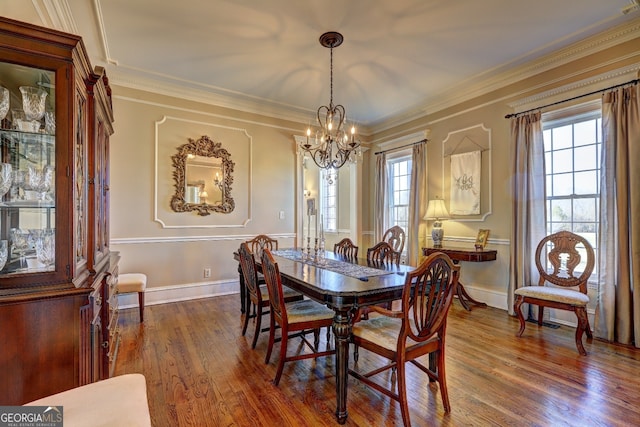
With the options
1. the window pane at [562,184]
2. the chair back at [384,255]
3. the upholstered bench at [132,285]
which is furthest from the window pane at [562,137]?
the upholstered bench at [132,285]

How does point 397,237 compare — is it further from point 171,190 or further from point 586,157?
point 171,190

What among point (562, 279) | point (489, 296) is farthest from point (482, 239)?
point (562, 279)

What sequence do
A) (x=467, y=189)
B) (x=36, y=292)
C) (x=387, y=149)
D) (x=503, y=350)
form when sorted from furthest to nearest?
1. (x=387, y=149)
2. (x=467, y=189)
3. (x=503, y=350)
4. (x=36, y=292)

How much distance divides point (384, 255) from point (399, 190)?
2566mm

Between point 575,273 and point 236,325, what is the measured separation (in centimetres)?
360

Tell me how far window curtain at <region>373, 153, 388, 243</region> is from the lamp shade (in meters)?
1.25

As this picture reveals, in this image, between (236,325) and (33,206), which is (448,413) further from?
(33,206)

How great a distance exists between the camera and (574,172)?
3.29 m

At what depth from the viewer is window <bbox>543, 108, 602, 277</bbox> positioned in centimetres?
314

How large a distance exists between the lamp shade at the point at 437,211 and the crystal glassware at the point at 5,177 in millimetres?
4087

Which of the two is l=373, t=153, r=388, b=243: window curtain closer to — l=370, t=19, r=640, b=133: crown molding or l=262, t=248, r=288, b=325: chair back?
l=370, t=19, r=640, b=133: crown molding

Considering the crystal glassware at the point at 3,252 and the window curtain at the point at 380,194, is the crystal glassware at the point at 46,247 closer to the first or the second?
the crystal glassware at the point at 3,252

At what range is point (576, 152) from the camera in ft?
10.8

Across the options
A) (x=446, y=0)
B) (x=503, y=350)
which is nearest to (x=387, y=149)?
(x=446, y=0)
